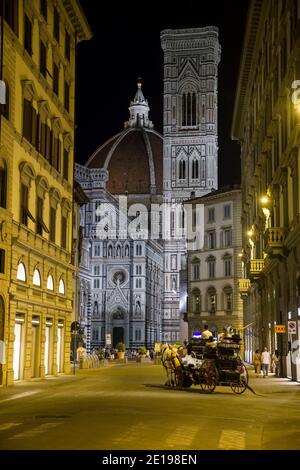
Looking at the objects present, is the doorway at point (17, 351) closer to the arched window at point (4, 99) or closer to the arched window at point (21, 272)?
the arched window at point (21, 272)

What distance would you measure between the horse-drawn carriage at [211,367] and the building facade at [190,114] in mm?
119012

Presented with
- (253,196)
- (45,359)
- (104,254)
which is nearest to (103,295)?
(104,254)

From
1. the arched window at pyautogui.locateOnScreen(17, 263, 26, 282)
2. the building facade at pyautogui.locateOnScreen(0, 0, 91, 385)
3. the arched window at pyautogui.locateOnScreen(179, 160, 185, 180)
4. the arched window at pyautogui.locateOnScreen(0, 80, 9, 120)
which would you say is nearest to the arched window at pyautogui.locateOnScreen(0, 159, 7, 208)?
the building facade at pyautogui.locateOnScreen(0, 0, 91, 385)

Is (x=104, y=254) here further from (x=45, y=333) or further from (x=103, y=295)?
(x=45, y=333)

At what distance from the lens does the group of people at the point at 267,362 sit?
143 feet

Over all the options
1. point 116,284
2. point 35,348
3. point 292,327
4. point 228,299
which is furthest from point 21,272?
point 116,284

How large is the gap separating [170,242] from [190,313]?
201 ft

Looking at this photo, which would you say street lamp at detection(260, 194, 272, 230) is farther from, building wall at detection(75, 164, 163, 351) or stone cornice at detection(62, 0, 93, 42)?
building wall at detection(75, 164, 163, 351)

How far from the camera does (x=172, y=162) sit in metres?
152

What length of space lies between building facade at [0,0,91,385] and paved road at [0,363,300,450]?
5.75 m

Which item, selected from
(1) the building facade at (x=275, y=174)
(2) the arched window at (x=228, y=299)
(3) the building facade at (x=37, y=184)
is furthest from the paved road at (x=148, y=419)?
(2) the arched window at (x=228, y=299)

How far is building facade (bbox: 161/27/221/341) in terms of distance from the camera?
150 metres

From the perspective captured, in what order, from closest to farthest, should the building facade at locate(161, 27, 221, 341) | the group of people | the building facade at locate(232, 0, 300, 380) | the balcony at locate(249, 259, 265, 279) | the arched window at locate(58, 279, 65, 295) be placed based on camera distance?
1. the building facade at locate(232, 0, 300, 380)
2. the group of people
3. the arched window at locate(58, 279, 65, 295)
4. the balcony at locate(249, 259, 265, 279)
5. the building facade at locate(161, 27, 221, 341)

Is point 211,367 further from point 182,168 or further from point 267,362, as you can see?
point 182,168
